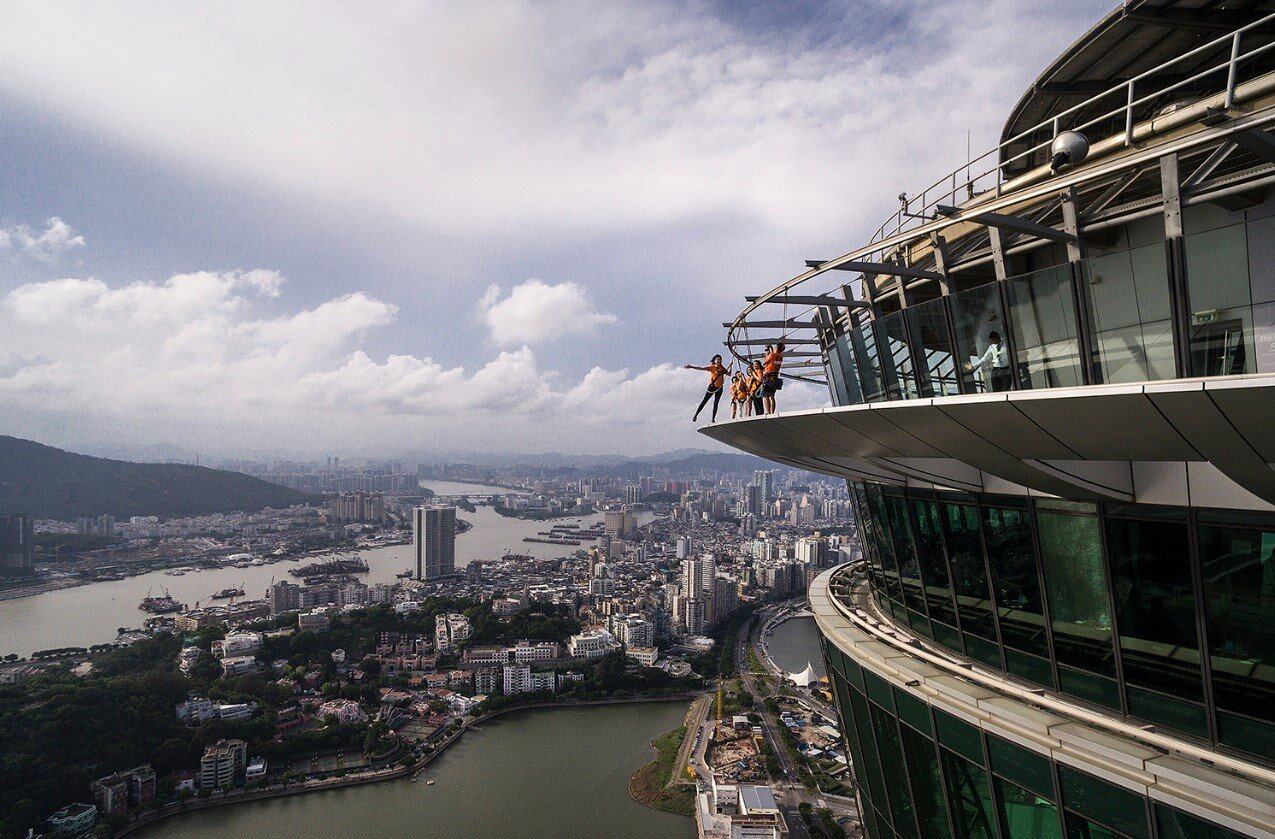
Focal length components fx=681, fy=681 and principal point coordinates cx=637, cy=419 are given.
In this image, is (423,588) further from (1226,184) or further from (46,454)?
(46,454)

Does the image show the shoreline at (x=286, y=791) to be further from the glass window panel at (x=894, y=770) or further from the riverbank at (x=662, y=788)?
the glass window panel at (x=894, y=770)

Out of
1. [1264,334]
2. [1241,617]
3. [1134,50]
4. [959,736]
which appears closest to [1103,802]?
[959,736]

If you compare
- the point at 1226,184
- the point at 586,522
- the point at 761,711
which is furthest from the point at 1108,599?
the point at 586,522

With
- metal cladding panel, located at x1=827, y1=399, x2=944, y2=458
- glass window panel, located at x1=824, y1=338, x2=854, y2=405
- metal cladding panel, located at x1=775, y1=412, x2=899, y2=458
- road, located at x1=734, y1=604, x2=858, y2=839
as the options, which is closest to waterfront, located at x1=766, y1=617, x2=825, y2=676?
road, located at x1=734, y1=604, x2=858, y2=839

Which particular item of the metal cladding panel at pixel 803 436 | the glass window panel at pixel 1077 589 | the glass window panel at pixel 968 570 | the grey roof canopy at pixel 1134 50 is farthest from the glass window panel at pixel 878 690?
the grey roof canopy at pixel 1134 50

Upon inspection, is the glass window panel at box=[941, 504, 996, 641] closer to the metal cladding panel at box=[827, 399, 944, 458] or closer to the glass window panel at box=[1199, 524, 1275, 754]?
the metal cladding panel at box=[827, 399, 944, 458]

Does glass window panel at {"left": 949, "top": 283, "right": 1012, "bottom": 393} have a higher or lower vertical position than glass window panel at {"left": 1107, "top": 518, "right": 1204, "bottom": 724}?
higher

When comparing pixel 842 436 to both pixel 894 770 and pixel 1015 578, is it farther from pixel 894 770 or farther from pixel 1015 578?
pixel 894 770
